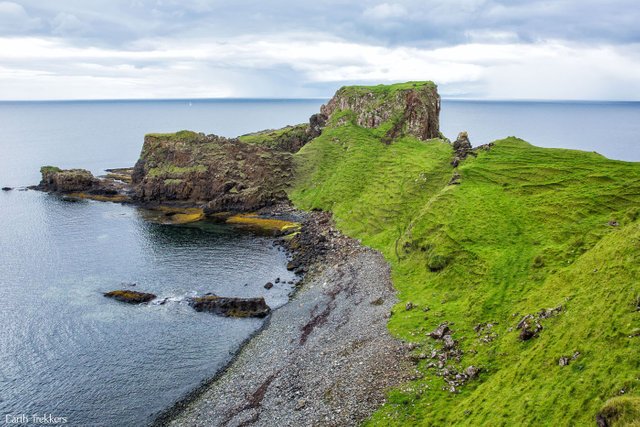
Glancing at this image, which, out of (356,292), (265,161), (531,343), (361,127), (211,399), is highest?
(361,127)

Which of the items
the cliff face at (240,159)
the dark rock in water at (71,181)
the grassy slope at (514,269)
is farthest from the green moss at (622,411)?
the dark rock in water at (71,181)

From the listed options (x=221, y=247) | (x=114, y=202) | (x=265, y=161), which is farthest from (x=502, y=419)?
(x=114, y=202)

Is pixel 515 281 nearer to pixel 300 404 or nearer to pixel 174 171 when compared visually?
pixel 300 404

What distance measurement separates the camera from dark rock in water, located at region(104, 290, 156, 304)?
7612cm

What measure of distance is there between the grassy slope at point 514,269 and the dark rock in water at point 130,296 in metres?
41.2

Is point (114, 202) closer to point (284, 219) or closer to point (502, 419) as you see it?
point (284, 219)

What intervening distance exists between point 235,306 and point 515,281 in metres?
41.5

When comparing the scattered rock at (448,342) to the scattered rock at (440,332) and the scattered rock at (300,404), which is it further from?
the scattered rock at (300,404)

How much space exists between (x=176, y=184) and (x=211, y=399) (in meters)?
104

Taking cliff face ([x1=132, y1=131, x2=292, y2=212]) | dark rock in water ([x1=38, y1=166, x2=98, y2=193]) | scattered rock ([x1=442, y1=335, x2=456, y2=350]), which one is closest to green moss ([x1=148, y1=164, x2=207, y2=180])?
cliff face ([x1=132, y1=131, x2=292, y2=212])

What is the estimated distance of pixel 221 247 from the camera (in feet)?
341

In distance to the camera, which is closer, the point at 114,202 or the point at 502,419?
the point at 502,419

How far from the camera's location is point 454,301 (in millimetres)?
61656

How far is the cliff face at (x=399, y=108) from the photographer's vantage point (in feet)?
534
